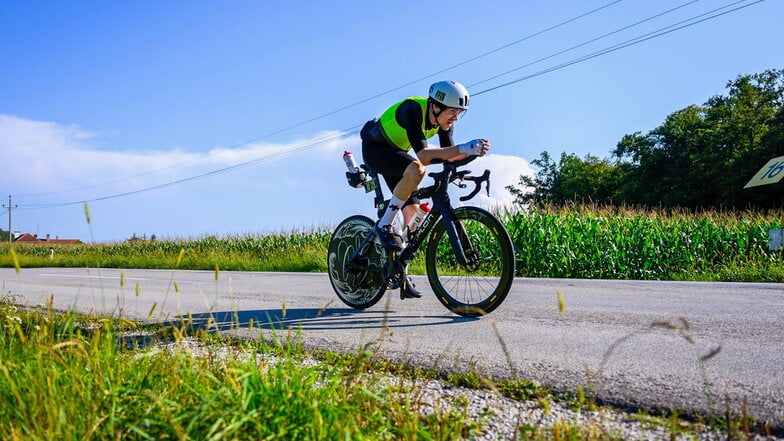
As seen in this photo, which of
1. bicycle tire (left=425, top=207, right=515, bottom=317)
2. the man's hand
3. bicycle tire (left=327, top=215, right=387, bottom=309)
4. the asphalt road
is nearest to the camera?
the asphalt road

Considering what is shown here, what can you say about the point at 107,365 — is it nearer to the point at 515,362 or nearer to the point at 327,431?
the point at 327,431

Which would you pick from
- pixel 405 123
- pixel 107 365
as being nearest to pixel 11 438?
pixel 107 365

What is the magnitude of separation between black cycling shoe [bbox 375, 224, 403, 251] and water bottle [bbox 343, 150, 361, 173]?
2.56ft

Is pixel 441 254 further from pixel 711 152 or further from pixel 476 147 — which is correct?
pixel 711 152

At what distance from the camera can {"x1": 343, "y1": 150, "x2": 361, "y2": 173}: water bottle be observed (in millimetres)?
5621

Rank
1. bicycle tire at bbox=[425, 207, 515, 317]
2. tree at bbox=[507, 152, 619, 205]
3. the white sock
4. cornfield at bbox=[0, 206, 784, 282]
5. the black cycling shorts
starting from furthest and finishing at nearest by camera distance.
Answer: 1. tree at bbox=[507, 152, 619, 205]
2. cornfield at bbox=[0, 206, 784, 282]
3. the black cycling shorts
4. the white sock
5. bicycle tire at bbox=[425, 207, 515, 317]

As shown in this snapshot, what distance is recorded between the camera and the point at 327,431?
1.97 m

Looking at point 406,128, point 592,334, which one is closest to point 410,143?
point 406,128

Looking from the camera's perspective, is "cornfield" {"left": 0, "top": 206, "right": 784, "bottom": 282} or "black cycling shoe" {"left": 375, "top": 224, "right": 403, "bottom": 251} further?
"cornfield" {"left": 0, "top": 206, "right": 784, "bottom": 282}

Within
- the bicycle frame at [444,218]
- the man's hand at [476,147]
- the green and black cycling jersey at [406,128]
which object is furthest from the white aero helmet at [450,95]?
the bicycle frame at [444,218]

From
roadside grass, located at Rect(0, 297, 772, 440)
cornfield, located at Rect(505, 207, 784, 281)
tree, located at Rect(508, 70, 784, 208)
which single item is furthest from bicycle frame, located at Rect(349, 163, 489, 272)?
tree, located at Rect(508, 70, 784, 208)

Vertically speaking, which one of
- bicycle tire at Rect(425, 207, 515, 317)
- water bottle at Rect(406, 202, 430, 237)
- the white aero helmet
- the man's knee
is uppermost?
the white aero helmet

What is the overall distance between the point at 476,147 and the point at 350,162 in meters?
1.54

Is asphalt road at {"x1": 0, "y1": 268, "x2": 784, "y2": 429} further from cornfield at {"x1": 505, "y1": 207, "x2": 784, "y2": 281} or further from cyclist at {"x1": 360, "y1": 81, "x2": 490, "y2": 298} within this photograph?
cornfield at {"x1": 505, "y1": 207, "x2": 784, "y2": 281}
